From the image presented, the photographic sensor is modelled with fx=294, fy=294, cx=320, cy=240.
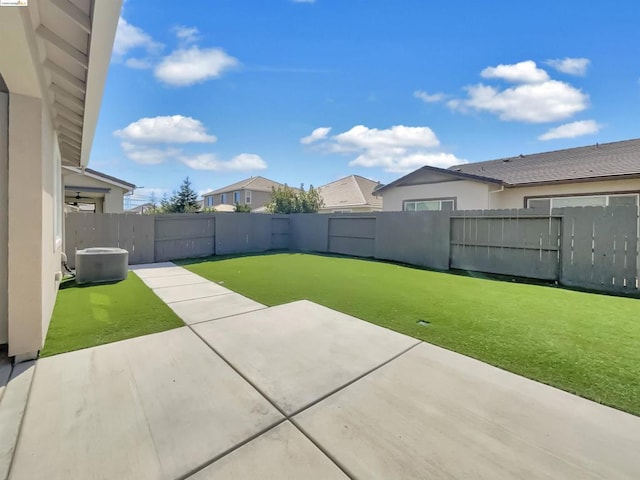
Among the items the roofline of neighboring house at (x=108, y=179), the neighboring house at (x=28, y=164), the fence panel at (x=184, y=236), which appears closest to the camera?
the neighboring house at (x=28, y=164)

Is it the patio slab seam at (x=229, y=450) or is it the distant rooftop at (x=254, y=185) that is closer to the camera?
the patio slab seam at (x=229, y=450)

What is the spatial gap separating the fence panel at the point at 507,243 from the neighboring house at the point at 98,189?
16852 millimetres

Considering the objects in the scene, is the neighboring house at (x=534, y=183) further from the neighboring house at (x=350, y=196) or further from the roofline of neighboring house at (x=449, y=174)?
the neighboring house at (x=350, y=196)

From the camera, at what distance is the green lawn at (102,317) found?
3.64 meters

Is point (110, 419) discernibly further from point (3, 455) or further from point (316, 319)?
point (316, 319)

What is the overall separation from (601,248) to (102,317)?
32.5ft

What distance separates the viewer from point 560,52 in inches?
417

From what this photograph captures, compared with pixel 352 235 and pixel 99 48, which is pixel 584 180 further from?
pixel 99 48

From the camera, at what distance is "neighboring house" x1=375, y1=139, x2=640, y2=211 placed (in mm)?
9859

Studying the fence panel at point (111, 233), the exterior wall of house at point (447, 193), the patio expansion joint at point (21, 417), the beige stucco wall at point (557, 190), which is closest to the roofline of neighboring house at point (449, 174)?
the exterior wall of house at point (447, 193)

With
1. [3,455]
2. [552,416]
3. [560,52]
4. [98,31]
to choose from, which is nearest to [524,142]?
[560,52]

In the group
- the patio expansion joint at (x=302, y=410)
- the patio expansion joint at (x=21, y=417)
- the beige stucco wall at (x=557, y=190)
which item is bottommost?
the patio expansion joint at (x=21, y=417)

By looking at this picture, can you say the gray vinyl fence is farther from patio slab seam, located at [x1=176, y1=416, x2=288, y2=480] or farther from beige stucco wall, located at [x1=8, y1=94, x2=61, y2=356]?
patio slab seam, located at [x1=176, y1=416, x2=288, y2=480]

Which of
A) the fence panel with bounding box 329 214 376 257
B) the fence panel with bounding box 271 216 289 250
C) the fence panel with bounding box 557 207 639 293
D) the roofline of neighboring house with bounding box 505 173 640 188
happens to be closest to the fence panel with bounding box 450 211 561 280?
the fence panel with bounding box 557 207 639 293
